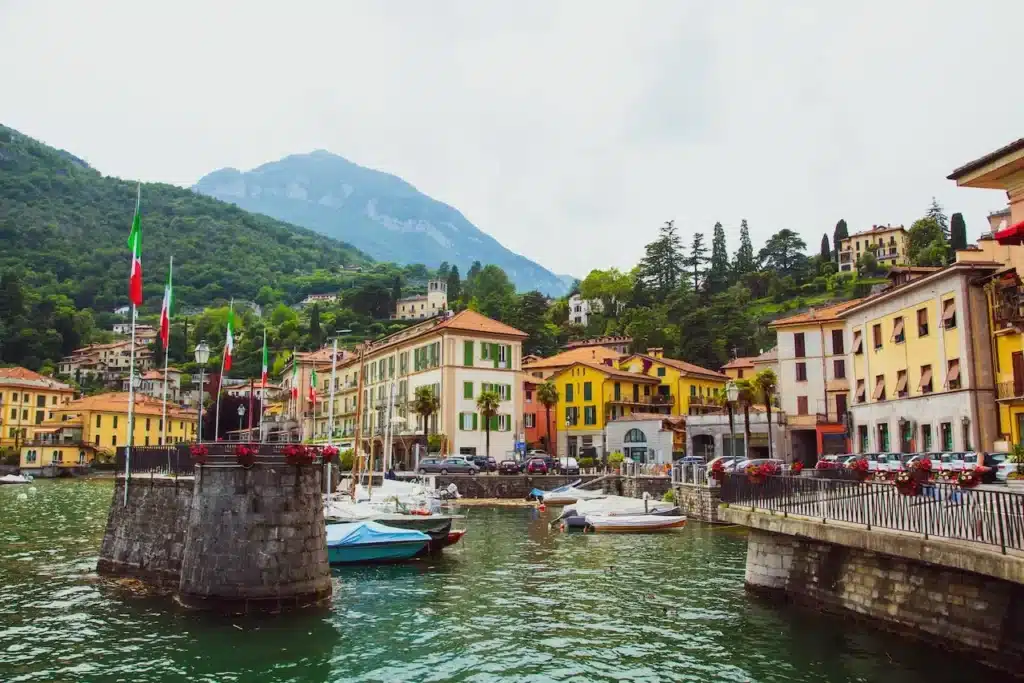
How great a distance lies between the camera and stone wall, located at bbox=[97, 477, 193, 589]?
70.3 feet

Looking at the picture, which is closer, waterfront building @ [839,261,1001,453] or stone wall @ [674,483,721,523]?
waterfront building @ [839,261,1001,453]

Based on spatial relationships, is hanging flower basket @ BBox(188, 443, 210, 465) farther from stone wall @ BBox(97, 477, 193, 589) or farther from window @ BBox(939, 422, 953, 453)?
window @ BBox(939, 422, 953, 453)

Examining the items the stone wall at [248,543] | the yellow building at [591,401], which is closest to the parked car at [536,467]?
the yellow building at [591,401]

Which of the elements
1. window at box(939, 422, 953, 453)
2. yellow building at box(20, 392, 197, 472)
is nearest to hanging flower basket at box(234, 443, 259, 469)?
window at box(939, 422, 953, 453)

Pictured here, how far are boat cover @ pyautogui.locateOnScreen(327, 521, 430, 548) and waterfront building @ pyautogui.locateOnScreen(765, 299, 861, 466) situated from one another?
42.7m

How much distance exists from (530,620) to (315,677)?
20.3 feet

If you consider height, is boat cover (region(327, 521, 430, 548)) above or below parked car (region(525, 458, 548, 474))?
below

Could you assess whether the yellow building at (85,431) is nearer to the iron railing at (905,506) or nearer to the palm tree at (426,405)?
the palm tree at (426,405)

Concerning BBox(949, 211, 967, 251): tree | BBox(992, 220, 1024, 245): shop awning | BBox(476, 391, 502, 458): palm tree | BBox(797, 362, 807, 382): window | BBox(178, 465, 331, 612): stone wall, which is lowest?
BBox(178, 465, 331, 612): stone wall

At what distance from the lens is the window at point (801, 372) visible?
63344 mm

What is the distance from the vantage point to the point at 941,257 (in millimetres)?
112062

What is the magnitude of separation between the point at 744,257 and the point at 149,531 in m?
154

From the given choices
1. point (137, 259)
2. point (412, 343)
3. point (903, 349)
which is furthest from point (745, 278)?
point (137, 259)

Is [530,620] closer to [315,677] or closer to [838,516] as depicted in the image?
[315,677]
